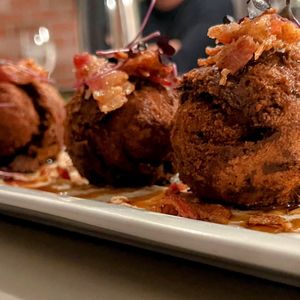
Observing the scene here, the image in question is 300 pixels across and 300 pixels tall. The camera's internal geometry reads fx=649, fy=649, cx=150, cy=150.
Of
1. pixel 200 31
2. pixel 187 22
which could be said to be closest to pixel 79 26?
pixel 187 22

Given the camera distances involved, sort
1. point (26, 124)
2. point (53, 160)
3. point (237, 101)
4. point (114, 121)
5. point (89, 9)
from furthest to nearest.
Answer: point (89, 9)
point (53, 160)
point (26, 124)
point (114, 121)
point (237, 101)

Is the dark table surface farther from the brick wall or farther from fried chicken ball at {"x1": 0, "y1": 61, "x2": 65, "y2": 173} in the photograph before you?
the brick wall

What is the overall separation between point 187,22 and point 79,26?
3.87 feet

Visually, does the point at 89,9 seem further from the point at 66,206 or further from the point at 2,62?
the point at 66,206

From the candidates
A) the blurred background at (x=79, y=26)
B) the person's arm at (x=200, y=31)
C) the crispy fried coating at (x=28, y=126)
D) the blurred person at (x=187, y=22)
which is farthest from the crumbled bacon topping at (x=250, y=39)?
the person's arm at (x=200, y=31)

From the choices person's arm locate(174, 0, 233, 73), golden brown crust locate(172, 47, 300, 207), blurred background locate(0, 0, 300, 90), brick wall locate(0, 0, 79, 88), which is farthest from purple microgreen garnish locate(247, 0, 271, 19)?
brick wall locate(0, 0, 79, 88)

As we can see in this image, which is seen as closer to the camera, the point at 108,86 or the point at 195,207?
the point at 195,207

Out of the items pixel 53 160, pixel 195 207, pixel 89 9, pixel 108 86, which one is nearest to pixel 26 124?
pixel 53 160

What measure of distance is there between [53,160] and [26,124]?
0.17 m

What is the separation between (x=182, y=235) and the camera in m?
0.82

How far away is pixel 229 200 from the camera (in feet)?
3.78

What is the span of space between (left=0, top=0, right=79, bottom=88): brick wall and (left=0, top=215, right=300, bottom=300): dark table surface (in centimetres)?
388

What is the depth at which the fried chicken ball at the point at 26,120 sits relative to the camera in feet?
5.95

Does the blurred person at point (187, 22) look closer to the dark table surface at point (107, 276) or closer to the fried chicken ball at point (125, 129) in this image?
the fried chicken ball at point (125, 129)
